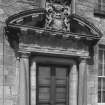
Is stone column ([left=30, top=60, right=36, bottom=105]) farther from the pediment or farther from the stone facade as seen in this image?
the pediment

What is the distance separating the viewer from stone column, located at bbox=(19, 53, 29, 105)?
5.58 meters

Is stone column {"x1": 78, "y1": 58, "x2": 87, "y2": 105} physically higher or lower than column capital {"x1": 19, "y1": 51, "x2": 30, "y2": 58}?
lower

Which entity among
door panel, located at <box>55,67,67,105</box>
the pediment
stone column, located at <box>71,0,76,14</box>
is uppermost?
stone column, located at <box>71,0,76,14</box>

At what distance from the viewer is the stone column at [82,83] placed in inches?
251

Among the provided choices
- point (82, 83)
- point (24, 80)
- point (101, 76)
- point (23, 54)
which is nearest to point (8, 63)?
point (23, 54)

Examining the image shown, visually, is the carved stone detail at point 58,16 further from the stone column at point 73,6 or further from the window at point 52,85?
the window at point 52,85

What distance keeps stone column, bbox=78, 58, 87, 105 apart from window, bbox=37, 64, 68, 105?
488 millimetres

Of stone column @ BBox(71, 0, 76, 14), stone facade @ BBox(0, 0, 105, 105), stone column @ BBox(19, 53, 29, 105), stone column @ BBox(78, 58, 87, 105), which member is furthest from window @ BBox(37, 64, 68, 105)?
stone column @ BBox(71, 0, 76, 14)

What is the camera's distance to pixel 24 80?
5625mm

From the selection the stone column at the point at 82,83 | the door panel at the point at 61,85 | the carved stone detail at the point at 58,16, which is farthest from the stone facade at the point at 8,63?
the stone column at the point at 82,83

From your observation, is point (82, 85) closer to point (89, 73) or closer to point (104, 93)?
point (89, 73)

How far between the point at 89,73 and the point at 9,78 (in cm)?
270

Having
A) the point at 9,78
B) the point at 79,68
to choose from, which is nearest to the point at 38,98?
the point at 9,78

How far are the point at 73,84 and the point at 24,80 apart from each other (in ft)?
5.65
